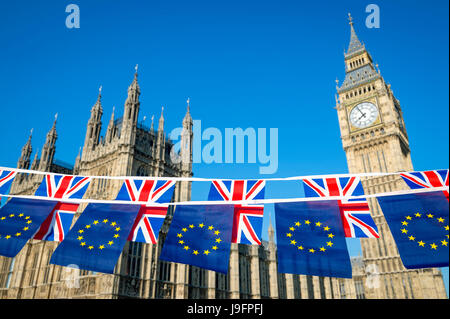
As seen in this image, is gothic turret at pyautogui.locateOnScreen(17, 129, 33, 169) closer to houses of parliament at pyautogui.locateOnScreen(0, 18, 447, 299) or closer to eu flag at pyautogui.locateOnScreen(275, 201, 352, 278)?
houses of parliament at pyautogui.locateOnScreen(0, 18, 447, 299)

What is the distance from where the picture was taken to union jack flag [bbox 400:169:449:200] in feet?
34.0

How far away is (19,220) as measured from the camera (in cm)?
1127

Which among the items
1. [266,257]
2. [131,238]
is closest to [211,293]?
[266,257]

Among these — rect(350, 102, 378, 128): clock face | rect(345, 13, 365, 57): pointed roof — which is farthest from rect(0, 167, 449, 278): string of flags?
rect(345, 13, 365, 57): pointed roof

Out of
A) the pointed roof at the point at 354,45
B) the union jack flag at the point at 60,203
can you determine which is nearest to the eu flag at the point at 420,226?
the union jack flag at the point at 60,203

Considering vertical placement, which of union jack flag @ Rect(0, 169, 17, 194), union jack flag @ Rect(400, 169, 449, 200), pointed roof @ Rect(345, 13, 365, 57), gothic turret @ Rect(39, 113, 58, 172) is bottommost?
union jack flag @ Rect(400, 169, 449, 200)

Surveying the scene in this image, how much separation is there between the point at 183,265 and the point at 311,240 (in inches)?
1114

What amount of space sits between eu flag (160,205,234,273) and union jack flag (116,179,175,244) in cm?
63

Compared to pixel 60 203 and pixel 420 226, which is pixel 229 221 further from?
pixel 60 203

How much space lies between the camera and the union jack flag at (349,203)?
10.7 m

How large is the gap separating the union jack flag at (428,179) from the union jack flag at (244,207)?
15.4 ft

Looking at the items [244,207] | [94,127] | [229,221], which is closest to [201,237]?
[229,221]

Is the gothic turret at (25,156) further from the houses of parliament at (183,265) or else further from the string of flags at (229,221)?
the string of flags at (229,221)
